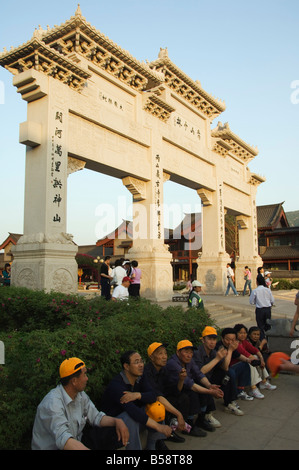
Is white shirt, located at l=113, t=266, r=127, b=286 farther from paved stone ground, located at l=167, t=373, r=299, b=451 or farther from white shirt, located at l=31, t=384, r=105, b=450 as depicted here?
white shirt, located at l=31, t=384, r=105, b=450

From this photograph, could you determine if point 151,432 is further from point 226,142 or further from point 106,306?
point 226,142

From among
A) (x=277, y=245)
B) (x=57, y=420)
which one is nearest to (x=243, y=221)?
(x=277, y=245)

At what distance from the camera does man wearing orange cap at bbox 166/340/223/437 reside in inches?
163

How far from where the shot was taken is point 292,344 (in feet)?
22.9

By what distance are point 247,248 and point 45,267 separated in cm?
1628

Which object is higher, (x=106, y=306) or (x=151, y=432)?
(x=106, y=306)

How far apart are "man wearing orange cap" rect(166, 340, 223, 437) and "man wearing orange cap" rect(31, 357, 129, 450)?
42.3 inches

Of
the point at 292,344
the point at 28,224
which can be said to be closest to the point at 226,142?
the point at 28,224

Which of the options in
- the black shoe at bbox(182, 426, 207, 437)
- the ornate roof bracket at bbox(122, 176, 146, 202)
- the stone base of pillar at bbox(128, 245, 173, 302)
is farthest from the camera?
the ornate roof bracket at bbox(122, 176, 146, 202)

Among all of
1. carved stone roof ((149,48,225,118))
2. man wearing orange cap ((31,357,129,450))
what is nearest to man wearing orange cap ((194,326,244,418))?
man wearing orange cap ((31,357,129,450))

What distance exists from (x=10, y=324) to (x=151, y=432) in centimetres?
535

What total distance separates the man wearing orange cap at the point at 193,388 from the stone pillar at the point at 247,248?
61.4 ft
